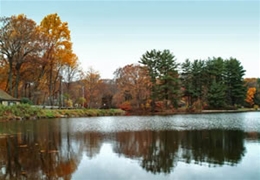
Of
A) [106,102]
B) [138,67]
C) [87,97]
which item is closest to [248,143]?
[138,67]

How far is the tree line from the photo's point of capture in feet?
123

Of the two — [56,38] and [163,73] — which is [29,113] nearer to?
[56,38]

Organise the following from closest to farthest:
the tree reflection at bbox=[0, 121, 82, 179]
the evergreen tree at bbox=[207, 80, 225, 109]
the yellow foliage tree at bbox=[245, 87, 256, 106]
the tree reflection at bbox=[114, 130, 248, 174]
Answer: the tree reflection at bbox=[0, 121, 82, 179] < the tree reflection at bbox=[114, 130, 248, 174] < the evergreen tree at bbox=[207, 80, 225, 109] < the yellow foliage tree at bbox=[245, 87, 256, 106]

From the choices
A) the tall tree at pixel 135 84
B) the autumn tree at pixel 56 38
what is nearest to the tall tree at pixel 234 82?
the tall tree at pixel 135 84

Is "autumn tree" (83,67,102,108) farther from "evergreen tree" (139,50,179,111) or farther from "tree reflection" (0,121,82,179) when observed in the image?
"tree reflection" (0,121,82,179)

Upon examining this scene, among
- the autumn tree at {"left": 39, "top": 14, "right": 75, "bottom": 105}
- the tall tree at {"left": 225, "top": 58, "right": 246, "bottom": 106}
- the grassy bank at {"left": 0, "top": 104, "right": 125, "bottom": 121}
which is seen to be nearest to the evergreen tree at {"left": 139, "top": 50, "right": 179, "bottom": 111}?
the tall tree at {"left": 225, "top": 58, "right": 246, "bottom": 106}

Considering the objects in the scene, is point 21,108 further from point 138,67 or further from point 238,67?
point 238,67

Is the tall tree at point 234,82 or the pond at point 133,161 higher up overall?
the tall tree at point 234,82

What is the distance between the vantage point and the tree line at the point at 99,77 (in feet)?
123

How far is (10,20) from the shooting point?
36062mm

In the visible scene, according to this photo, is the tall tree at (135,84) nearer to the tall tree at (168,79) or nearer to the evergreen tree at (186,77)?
the tall tree at (168,79)

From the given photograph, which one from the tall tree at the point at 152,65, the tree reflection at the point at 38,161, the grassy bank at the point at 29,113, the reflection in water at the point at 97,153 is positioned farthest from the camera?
the tall tree at the point at 152,65

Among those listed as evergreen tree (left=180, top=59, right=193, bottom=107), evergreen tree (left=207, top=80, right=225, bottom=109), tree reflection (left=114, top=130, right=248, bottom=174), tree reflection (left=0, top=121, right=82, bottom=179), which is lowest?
tree reflection (left=114, top=130, right=248, bottom=174)

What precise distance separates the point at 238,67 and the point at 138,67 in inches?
1012
